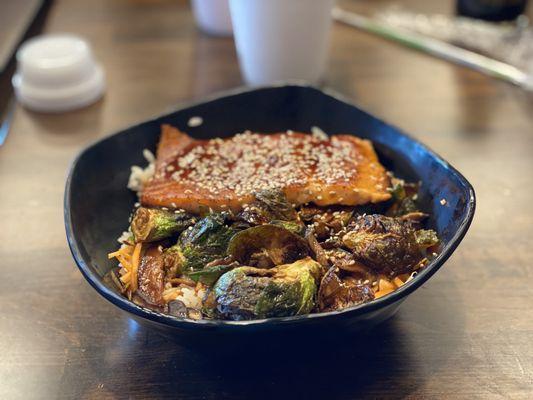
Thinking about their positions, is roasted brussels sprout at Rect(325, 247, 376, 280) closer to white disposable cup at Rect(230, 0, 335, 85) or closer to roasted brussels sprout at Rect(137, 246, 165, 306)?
roasted brussels sprout at Rect(137, 246, 165, 306)

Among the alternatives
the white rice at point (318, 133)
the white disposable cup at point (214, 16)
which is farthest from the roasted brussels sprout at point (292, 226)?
the white disposable cup at point (214, 16)

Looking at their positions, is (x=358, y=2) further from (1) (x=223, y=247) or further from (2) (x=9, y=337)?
(2) (x=9, y=337)

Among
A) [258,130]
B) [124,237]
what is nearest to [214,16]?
[258,130]

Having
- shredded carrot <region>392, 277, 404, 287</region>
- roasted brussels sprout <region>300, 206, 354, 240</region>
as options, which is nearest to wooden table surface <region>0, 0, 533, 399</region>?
shredded carrot <region>392, 277, 404, 287</region>

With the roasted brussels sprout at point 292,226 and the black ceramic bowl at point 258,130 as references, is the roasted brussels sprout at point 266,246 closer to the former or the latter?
the roasted brussels sprout at point 292,226

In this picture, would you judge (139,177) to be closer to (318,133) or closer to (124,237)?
(124,237)

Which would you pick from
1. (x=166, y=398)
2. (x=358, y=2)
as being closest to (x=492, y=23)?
(x=358, y=2)

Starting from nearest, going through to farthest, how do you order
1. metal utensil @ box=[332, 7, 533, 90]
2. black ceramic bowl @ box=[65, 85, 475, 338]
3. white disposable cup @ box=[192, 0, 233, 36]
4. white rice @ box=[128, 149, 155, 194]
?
black ceramic bowl @ box=[65, 85, 475, 338]
white rice @ box=[128, 149, 155, 194]
metal utensil @ box=[332, 7, 533, 90]
white disposable cup @ box=[192, 0, 233, 36]
